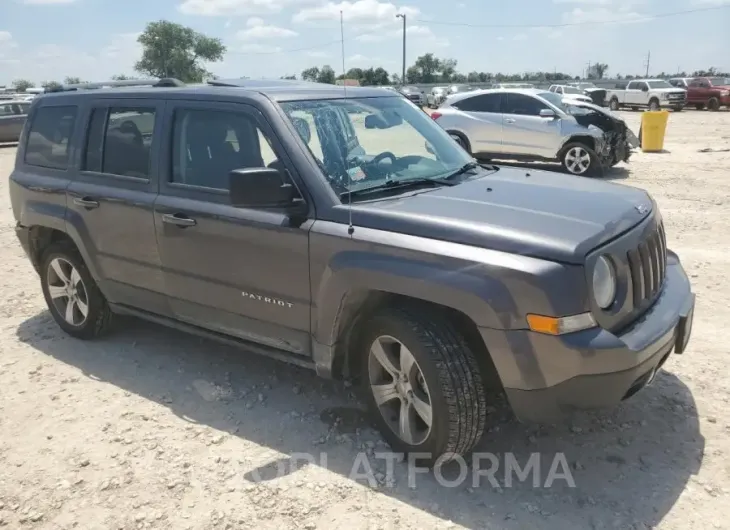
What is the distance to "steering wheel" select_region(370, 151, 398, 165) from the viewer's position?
3725 millimetres

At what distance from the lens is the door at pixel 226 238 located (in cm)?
351

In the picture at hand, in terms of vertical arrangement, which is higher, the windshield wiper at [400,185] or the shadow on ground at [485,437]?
the windshield wiper at [400,185]

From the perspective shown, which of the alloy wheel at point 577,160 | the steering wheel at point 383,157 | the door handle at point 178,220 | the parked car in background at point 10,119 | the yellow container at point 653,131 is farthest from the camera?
the parked car in background at point 10,119

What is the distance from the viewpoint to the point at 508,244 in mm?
2795

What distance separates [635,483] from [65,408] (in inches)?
134

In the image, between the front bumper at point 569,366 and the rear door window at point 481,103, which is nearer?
the front bumper at point 569,366

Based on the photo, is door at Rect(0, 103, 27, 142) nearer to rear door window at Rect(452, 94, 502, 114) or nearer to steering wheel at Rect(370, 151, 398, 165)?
rear door window at Rect(452, 94, 502, 114)

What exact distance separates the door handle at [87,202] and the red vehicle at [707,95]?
34038 millimetres

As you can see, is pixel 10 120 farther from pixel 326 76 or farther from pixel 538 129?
pixel 326 76

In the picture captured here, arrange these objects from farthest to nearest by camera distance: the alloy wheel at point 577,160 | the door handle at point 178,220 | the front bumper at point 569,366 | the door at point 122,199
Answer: the alloy wheel at point 577,160
the door at point 122,199
the door handle at point 178,220
the front bumper at point 569,366

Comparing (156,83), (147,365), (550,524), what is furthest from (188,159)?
(550,524)

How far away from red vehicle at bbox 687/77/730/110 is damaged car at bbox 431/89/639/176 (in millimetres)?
22560

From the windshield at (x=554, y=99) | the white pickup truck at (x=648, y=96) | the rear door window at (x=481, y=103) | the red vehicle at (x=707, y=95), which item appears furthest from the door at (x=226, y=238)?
the red vehicle at (x=707, y=95)

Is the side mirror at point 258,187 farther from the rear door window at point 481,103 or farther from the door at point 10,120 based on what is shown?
the door at point 10,120
